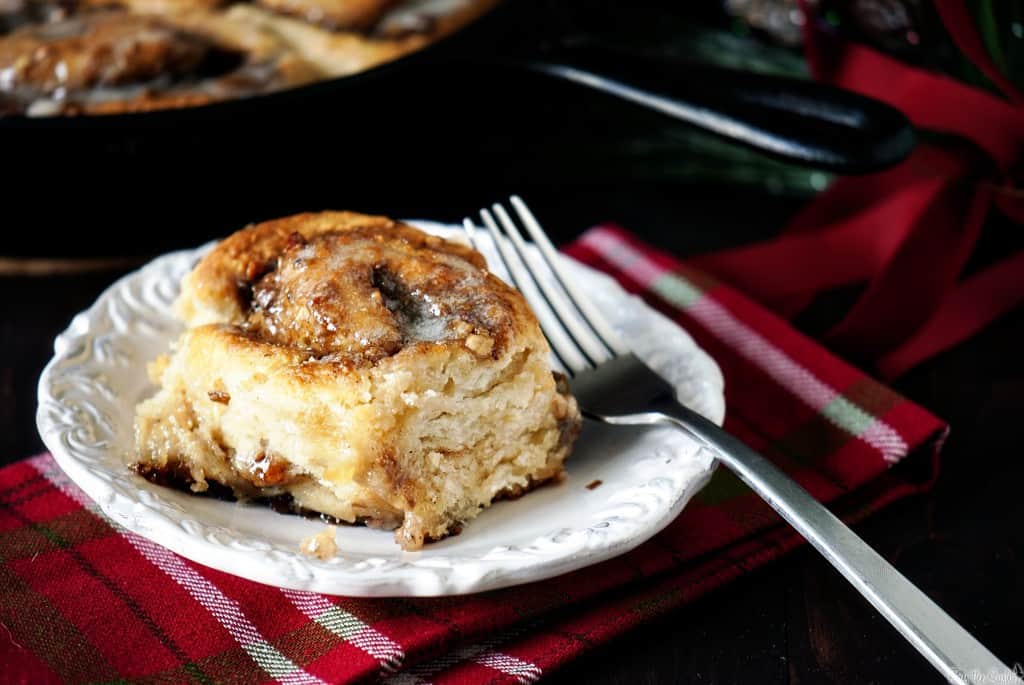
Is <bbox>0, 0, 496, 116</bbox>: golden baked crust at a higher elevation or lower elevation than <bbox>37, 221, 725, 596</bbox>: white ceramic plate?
higher

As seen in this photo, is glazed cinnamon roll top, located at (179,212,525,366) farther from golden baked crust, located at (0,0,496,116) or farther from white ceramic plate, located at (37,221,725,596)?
golden baked crust, located at (0,0,496,116)

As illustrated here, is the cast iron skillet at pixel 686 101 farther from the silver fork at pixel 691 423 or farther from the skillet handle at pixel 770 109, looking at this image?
the silver fork at pixel 691 423

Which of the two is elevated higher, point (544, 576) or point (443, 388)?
point (443, 388)

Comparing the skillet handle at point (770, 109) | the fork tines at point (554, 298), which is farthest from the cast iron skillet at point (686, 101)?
the fork tines at point (554, 298)

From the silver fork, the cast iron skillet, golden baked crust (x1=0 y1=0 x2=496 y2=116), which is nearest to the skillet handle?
the cast iron skillet

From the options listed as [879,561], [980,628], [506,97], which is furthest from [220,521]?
[506,97]

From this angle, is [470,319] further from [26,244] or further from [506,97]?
[26,244]
